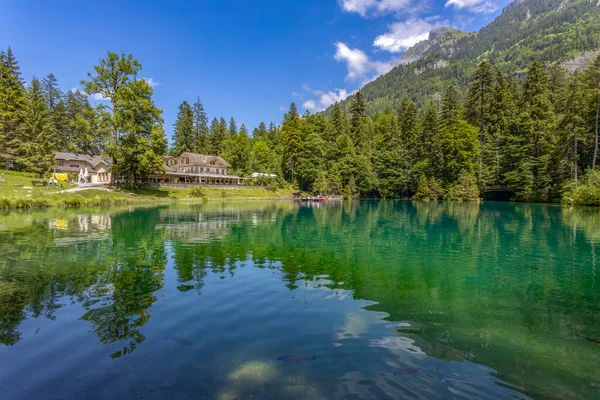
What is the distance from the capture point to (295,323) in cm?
720

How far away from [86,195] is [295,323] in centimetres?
4792

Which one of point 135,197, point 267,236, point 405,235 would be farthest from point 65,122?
point 405,235

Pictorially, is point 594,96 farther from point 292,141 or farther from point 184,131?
point 184,131

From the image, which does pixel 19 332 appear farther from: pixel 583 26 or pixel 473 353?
pixel 583 26

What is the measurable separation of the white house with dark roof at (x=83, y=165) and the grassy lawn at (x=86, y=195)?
14201 mm

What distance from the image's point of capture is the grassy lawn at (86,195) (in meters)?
35.2

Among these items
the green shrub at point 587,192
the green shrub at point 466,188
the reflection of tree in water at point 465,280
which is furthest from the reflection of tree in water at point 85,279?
the green shrub at point 466,188

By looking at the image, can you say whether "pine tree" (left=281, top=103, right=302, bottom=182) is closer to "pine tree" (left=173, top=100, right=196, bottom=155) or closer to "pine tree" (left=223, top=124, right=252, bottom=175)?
"pine tree" (left=223, top=124, right=252, bottom=175)

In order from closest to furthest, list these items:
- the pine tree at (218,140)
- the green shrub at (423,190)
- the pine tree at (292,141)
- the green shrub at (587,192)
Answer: the green shrub at (587,192) → the green shrub at (423,190) → the pine tree at (292,141) → the pine tree at (218,140)

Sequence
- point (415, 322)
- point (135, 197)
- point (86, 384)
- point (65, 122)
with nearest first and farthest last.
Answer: point (86, 384) < point (415, 322) < point (135, 197) < point (65, 122)

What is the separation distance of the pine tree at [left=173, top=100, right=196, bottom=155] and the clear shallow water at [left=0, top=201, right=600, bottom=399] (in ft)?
281

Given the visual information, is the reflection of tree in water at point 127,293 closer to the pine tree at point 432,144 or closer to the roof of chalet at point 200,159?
the roof of chalet at point 200,159

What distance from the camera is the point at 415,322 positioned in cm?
731

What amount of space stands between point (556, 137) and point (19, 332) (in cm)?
7172
